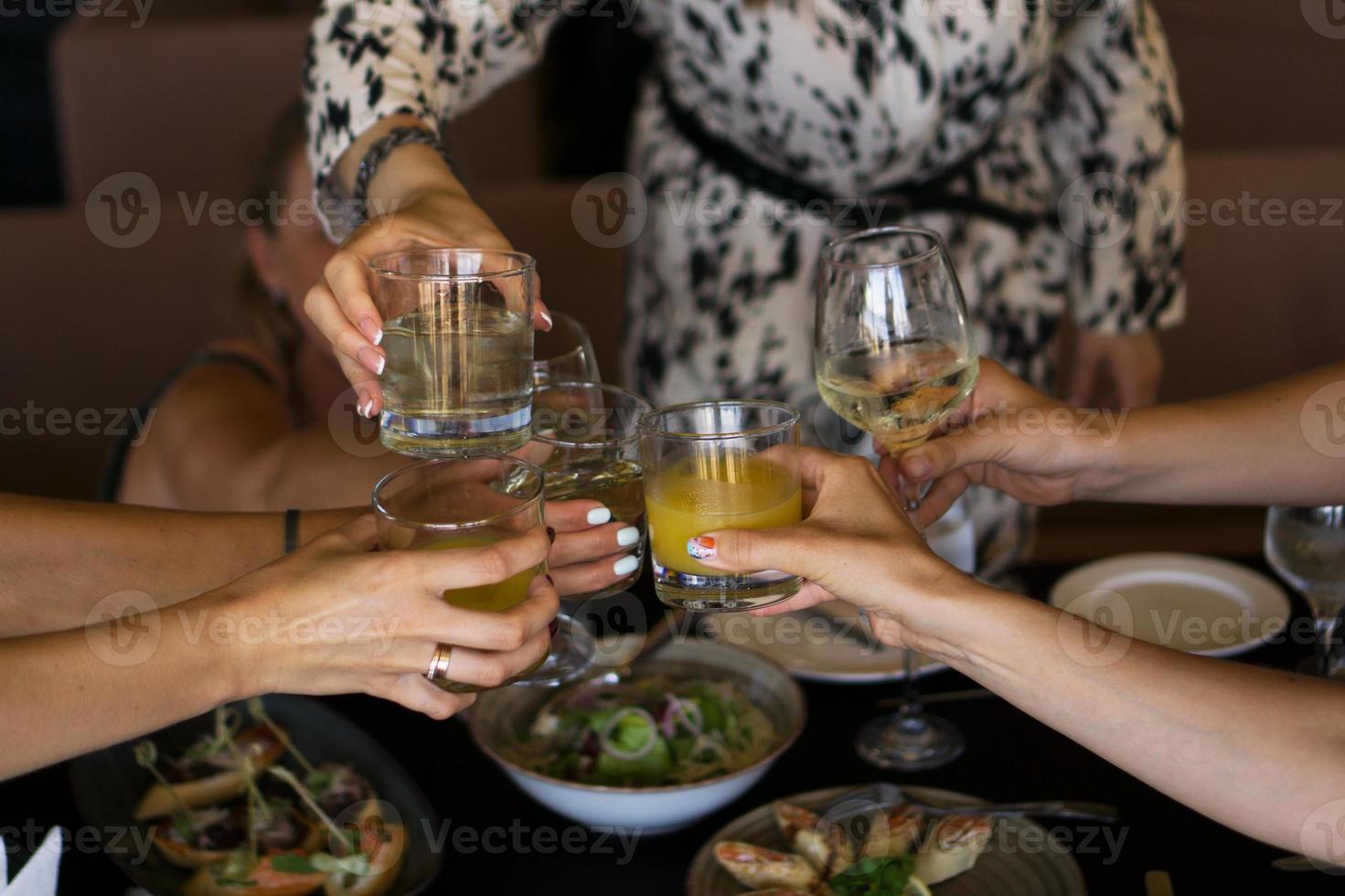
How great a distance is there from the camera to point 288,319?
2324mm

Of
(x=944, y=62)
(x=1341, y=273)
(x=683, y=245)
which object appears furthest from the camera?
(x=1341, y=273)

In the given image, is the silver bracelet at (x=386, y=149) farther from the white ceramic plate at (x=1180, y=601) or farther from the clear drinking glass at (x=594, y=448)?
the white ceramic plate at (x=1180, y=601)

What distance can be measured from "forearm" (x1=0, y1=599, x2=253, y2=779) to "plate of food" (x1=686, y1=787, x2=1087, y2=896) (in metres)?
0.47

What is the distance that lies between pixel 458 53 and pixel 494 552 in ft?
2.77

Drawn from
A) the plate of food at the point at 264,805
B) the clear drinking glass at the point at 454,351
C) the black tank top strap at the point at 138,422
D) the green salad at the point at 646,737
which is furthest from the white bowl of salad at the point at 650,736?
the black tank top strap at the point at 138,422

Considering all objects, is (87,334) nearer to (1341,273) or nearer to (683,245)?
(683,245)

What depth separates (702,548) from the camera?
3.54 ft

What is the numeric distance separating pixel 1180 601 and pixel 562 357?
953 mm

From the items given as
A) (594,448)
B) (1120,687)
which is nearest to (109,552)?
(594,448)

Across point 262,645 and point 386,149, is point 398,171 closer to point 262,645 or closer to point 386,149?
point 386,149

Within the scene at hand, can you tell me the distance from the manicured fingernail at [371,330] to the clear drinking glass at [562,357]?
0.58ft

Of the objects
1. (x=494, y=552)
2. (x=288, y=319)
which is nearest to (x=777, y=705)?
(x=494, y=552)

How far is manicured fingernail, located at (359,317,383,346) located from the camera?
3.72 ft

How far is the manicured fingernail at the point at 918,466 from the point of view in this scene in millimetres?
1406
